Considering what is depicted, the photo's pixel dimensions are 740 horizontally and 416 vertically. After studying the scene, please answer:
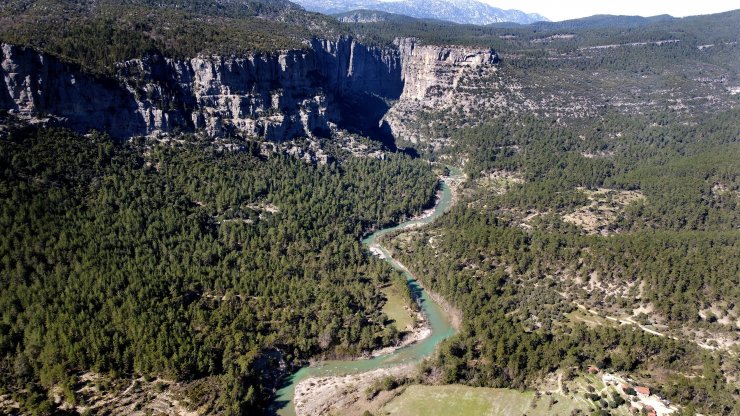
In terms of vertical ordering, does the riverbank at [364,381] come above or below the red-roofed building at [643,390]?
below

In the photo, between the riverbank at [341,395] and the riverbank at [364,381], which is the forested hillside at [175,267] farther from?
the riverbank at [341,395]

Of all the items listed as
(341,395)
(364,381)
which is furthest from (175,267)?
(364,381)

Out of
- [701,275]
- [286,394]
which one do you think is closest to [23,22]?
[286,394]

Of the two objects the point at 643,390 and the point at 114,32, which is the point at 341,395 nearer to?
the point at 643,390

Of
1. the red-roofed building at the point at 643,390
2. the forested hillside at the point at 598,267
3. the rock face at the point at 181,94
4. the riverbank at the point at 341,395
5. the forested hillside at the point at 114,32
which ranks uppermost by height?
the forested hillside at the point at 114,32

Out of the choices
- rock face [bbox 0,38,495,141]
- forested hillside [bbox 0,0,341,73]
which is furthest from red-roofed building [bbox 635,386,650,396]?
forested hillside [bbox 0,0,341,73]

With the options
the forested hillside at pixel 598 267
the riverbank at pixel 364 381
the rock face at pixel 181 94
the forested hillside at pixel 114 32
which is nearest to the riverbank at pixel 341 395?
the riverbank at pixel 364 381

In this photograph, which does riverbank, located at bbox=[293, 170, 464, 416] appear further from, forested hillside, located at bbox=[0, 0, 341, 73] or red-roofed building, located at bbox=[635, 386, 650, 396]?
forested hillside, located at bbox=[0, 0, 341, 73]

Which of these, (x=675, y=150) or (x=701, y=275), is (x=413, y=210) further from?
(x=675, y=150)
